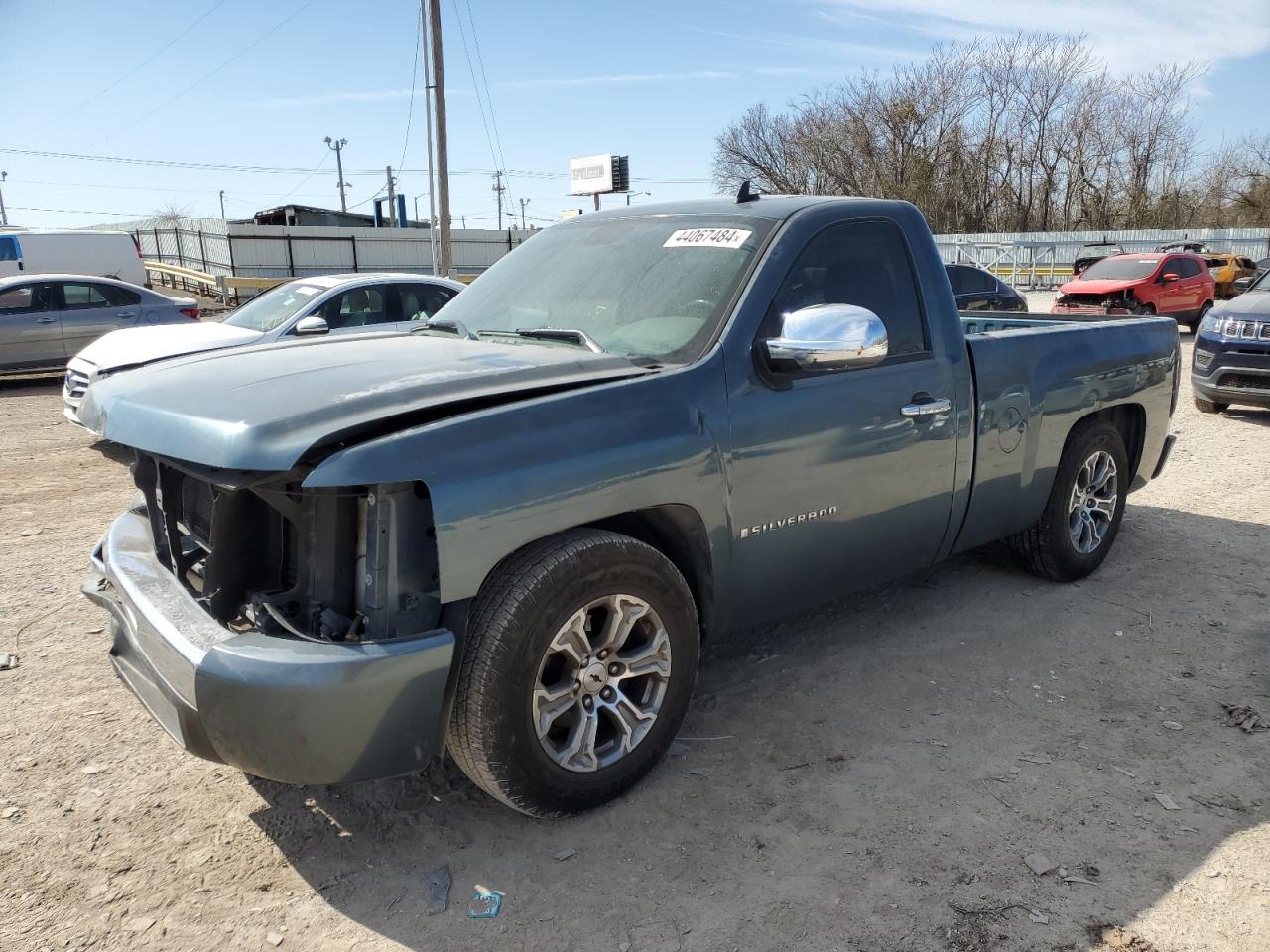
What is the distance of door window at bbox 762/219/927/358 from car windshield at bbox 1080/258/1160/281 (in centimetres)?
1617

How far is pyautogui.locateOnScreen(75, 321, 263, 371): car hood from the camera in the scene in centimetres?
895

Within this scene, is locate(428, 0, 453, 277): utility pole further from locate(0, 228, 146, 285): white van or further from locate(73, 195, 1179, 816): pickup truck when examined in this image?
locate(73, 195, 1179, 816): pickup truck

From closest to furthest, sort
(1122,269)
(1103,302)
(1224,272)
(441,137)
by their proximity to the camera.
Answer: (1103,302) < (1122,269) < (441,137) < (1224,272)

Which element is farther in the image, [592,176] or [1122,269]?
[592,176]

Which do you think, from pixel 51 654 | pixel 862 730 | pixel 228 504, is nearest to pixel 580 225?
pixel 228 504

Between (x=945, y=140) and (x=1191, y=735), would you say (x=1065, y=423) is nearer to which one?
(x=1191, y=735)

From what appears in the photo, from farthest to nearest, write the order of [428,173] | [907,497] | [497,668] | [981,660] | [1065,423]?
[428,173] < [1065,423] < [981,660] < [907,497] < [497,668]

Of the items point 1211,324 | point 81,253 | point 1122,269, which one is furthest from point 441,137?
point 1211,324

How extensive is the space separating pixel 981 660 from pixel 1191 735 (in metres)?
0.85

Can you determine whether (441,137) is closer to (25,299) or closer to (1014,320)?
(25,299)

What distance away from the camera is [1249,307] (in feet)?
30.9

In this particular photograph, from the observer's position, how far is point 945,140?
51.9 meters

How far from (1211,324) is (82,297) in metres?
14.5

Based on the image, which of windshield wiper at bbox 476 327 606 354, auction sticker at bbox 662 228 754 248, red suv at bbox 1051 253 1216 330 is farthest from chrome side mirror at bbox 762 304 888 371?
red suv at bbox 1051 253 1216 330
